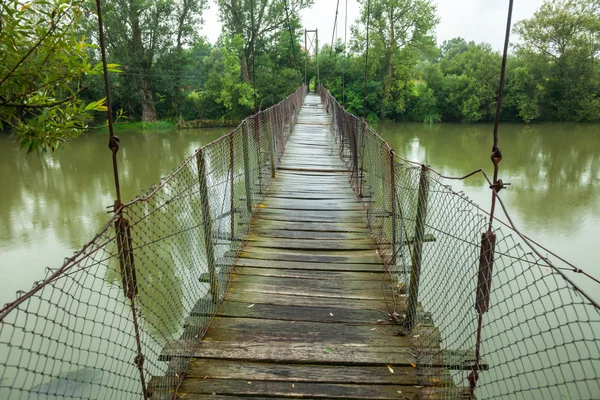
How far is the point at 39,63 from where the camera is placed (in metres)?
2.01

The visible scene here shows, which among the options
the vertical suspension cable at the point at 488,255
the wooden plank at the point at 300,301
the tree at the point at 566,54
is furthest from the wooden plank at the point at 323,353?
the tree at the point at 566,54

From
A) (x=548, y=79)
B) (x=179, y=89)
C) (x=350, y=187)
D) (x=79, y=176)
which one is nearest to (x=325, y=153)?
(x=350, y=187)

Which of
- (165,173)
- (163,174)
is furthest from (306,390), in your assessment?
(163,174)

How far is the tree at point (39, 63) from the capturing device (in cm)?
191

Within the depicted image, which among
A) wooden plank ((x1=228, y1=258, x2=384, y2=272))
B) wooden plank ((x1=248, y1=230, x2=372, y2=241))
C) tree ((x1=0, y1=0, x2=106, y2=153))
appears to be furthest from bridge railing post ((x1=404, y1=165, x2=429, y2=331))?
tree ((x1=0, y1=0, x2=106, y2=153))

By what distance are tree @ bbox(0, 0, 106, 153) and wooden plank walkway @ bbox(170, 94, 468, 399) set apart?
1318 mm

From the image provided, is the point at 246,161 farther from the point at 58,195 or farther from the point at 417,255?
the point at 58,195

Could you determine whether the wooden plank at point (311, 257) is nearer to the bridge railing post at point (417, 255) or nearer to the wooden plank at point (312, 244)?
the wooden plank at point (312, 244)

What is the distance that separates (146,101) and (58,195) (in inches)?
642

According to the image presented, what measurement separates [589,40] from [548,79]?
2.73 metres

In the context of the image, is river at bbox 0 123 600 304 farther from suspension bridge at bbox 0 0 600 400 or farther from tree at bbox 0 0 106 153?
suspension bridge at bbox 0 0 600 400

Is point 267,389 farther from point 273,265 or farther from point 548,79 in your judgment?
point 548,79

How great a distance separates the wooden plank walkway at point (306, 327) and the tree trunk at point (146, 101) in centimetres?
2323

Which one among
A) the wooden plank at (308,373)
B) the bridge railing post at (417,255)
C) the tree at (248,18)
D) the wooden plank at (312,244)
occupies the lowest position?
the wooden plank at (308,373)
